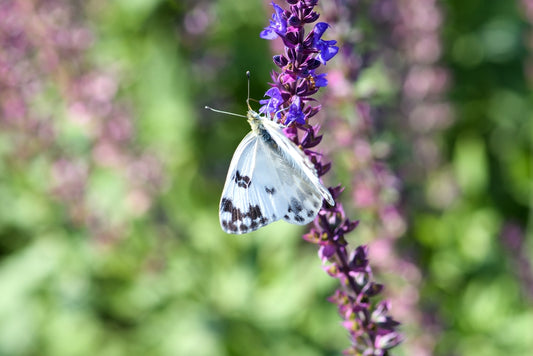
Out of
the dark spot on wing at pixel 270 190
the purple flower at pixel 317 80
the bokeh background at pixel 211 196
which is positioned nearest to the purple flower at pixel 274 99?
the purple flower at pixel 317 80

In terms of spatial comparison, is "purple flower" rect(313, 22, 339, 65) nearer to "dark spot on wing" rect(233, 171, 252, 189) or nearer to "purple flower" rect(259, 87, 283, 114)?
"purple flower" rect(259, 87, 283, 114)

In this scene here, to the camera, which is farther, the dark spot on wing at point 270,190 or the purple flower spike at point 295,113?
the dark spot on wing at point 270,190

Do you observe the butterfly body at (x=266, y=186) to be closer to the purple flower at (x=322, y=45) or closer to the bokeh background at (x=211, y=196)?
Answer: the purple flower at (x=322, y=45)

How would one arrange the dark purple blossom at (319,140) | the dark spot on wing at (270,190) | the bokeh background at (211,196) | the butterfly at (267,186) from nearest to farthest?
the dark purple blossom at (319,140) → the butterfly at (267,186) → the dark spot on wing at (270,190) → the bokeh background at (211,196)

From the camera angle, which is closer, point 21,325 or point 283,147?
point 283,147

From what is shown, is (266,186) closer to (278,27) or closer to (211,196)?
(278,27)

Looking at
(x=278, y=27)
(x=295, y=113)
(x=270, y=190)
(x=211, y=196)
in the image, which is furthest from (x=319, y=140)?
(x=211, y=196)

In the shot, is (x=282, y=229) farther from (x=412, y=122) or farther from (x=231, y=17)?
(x=231, y=17)

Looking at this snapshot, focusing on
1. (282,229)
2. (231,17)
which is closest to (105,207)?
(282,229)
